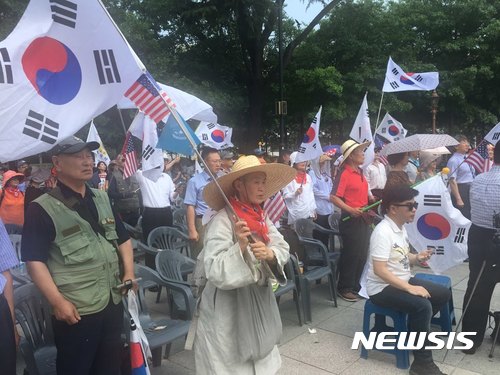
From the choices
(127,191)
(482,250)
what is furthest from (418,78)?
(127,191)

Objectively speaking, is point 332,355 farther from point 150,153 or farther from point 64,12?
point 64,12

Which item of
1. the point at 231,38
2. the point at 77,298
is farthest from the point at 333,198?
the point at 231,38

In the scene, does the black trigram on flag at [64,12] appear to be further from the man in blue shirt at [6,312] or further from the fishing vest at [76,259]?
the man in blue shirt at [6,312]

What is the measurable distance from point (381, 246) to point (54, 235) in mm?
2428

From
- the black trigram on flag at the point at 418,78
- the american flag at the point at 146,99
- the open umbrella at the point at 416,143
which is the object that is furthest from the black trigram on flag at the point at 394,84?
the american flag at the point at 146,99

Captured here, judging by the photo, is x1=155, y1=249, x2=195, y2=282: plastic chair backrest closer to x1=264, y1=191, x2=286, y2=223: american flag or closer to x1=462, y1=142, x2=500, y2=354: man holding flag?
x1=264, y1=191, x2=286, y2=223: american flag

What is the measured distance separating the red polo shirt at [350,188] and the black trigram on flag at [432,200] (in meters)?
1.10

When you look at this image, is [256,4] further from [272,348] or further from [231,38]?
[272,348]

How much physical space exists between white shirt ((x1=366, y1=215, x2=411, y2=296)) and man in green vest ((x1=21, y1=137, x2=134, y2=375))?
2046mm

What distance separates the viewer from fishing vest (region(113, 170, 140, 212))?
784 cm

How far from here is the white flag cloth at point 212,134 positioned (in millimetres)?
9055

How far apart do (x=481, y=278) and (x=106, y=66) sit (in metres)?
3.48

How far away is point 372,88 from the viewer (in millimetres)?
18891

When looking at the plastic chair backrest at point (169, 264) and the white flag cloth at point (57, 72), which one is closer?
the white flag cloth at point (57, 72)
